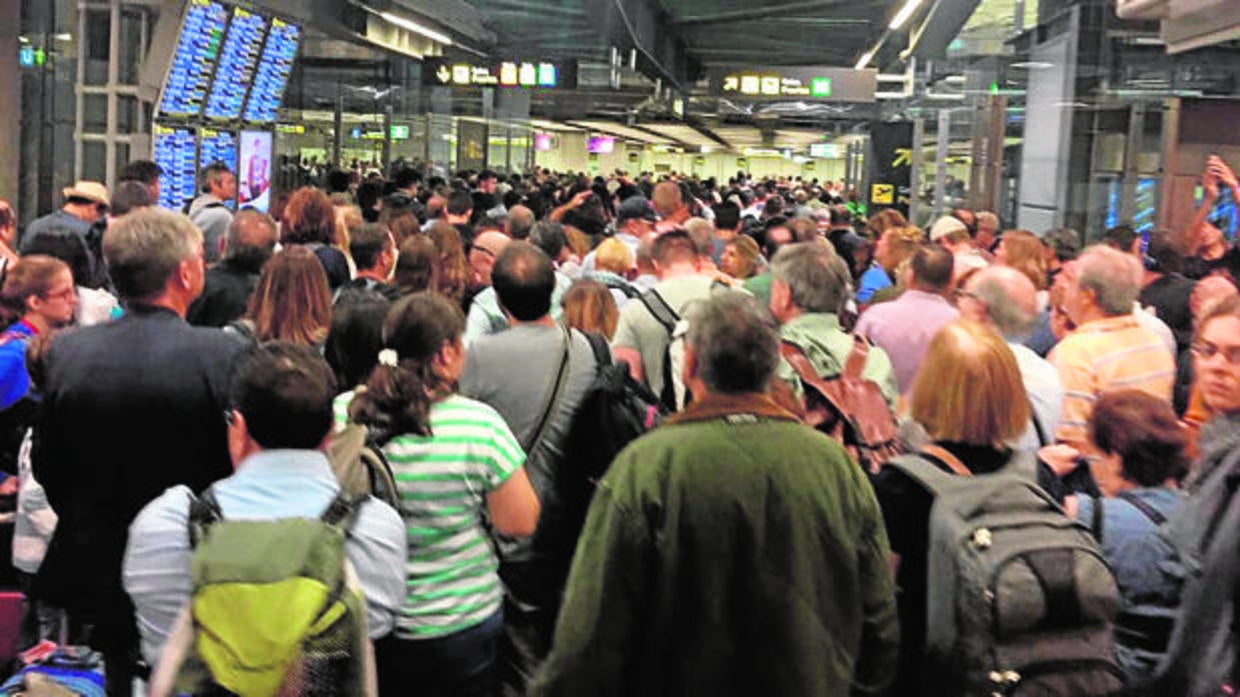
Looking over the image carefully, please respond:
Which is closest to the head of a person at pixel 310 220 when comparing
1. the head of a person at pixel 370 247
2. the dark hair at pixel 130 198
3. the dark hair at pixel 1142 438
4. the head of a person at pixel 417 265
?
the head of a person at pixel 370 247

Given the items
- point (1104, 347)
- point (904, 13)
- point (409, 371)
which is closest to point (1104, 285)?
point (1104, 347)

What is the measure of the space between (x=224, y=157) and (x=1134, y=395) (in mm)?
10782

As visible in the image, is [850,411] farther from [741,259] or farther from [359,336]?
[741,259]

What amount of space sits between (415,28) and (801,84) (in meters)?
6.43

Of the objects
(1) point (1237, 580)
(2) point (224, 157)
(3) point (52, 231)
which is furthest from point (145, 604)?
(2) point (224, 157)

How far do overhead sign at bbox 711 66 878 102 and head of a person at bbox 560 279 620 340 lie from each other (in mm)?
16436

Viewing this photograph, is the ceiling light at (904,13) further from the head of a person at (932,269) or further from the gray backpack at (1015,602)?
the gray backpack at (1015,602)

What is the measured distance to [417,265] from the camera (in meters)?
6.21

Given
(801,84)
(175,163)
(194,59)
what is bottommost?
(175,163)

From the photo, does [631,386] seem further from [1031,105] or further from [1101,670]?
[1031,105]

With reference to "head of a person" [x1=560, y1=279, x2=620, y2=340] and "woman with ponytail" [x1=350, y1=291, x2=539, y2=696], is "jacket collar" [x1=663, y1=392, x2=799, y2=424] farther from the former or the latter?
"head of a person" [x1=560, y1=279, x2=620, y2=340]

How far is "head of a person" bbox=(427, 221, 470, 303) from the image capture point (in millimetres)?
6523

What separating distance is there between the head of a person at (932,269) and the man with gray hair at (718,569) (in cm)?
324

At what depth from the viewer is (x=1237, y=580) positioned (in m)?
3.19
